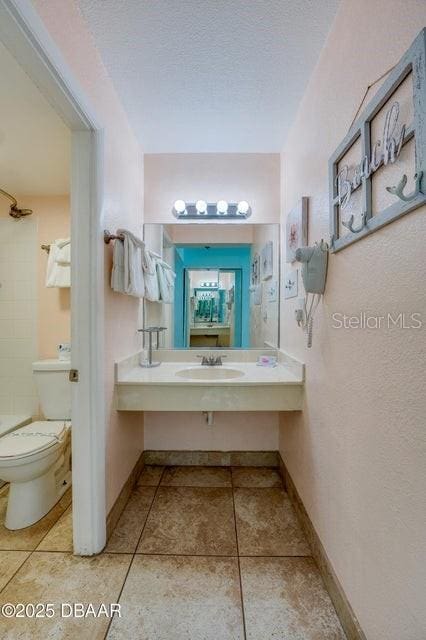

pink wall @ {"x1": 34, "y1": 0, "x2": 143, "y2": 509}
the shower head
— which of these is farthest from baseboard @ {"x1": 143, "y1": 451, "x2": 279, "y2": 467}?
the shower head

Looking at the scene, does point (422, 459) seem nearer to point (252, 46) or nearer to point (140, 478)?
point (252, 46)

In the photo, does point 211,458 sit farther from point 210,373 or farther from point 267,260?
point 267,260

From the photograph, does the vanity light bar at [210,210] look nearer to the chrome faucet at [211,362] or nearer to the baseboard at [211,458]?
the chrome faucet at [211,362]

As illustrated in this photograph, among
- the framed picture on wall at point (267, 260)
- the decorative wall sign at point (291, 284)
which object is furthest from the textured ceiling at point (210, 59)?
the decorative wall sign at point (291, 284)

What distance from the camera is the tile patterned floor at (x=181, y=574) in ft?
3.27

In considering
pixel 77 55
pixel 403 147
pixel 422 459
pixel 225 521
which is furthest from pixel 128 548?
pixel 77 55

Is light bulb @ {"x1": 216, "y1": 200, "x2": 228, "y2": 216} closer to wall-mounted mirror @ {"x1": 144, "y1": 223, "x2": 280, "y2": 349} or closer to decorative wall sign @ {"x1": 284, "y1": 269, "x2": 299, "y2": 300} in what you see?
wall-mounted mirror @ {"x1": 144, "y1": 223, "x2": 280, "y2": 349}

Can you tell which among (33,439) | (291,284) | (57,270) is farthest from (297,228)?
(33,439)

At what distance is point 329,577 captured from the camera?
44.0 inches

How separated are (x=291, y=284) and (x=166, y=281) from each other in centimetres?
89

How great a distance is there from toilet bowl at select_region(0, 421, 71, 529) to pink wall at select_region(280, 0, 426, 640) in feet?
4.84

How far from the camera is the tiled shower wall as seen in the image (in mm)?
2281

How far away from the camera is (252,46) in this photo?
1231 millimetres

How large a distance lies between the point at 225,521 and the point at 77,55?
2342 mm
